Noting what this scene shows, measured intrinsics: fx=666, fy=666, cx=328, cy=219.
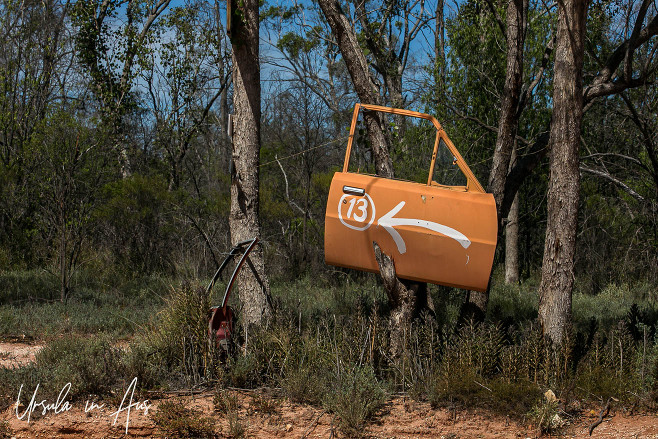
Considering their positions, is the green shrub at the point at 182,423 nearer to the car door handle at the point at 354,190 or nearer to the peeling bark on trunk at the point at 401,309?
the peeling bark on trunk at the point at 401,309

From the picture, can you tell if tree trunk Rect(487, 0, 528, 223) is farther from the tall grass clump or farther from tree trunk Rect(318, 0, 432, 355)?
the tall grass clump

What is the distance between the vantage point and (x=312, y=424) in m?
6.38

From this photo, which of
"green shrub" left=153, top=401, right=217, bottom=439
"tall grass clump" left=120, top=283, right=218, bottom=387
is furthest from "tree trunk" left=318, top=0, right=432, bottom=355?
"green shrub" left=153, top=401, right=217, bottom=439

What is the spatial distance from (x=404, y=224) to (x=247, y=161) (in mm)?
2515

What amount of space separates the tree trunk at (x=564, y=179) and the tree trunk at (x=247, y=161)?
3.37 m

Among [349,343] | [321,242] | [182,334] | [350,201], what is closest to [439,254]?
[350,201]

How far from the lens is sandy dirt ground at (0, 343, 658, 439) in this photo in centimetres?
621

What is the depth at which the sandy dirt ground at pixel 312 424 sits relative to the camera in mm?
6215

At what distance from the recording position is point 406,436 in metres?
6.20

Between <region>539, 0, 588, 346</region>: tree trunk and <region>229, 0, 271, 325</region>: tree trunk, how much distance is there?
3.37 m

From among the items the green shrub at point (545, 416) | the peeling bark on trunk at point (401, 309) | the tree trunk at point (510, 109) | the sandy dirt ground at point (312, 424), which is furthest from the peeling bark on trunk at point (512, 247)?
the green shrub at point (545, 416)

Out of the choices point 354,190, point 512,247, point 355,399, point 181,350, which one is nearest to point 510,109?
point 354,190

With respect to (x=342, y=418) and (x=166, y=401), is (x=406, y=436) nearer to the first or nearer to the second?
(x=342, y=418)

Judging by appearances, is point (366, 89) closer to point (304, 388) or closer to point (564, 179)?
point (564, 179)
